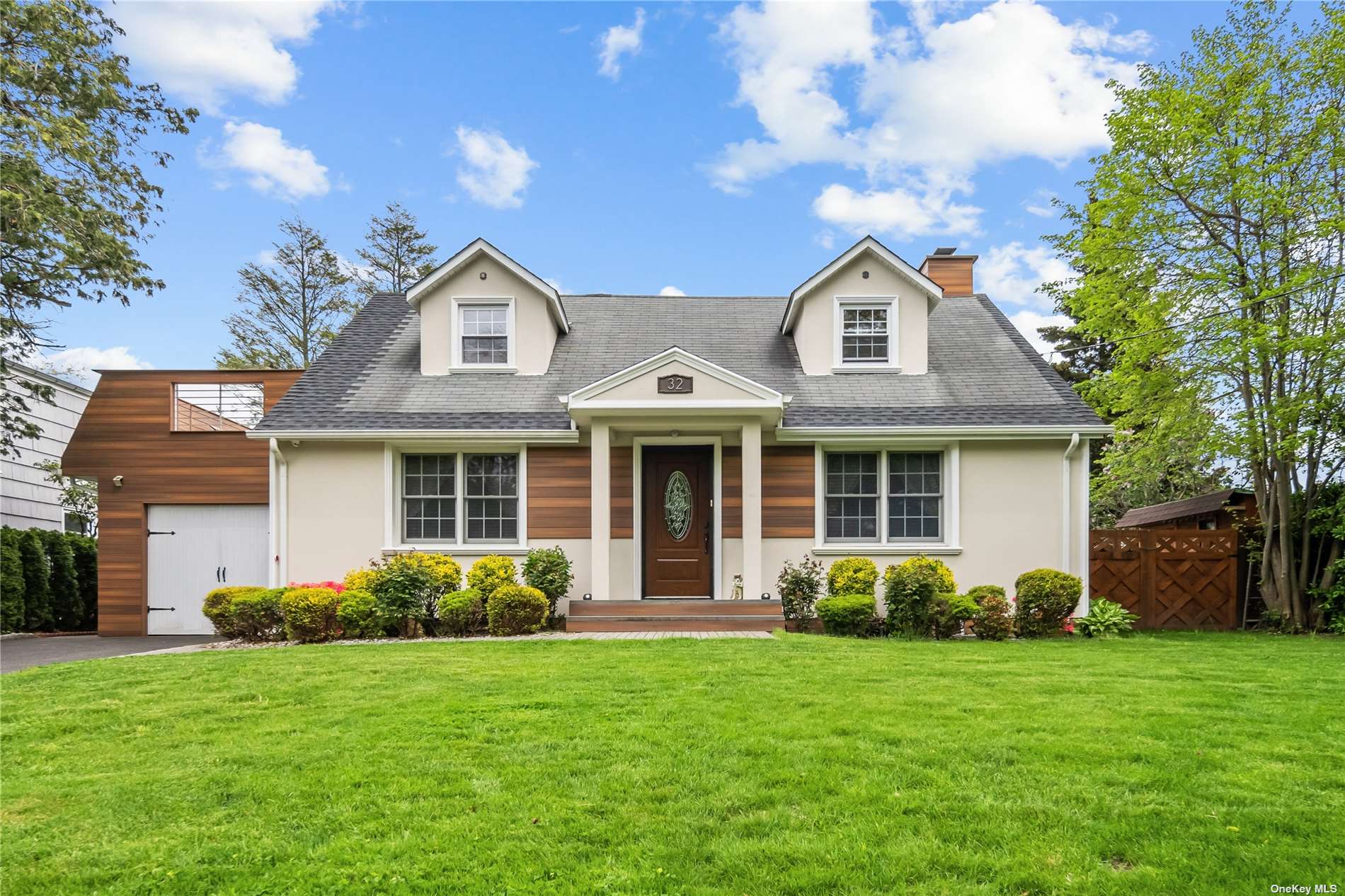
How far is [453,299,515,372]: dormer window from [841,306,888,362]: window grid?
6.02 m

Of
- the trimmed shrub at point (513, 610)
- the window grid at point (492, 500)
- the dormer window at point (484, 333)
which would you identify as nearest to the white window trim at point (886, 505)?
the trimmed shrub at point (513, 610)

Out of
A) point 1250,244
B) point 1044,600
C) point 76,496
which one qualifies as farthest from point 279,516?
point 1250,244

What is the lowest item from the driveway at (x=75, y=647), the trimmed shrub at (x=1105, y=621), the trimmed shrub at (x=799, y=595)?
the driveway at (x=75, y=647)

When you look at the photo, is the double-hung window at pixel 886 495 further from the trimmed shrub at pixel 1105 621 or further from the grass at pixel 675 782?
the grass at pixel 675 782

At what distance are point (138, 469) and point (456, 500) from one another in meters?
6.29

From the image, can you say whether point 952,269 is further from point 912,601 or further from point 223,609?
point 223,609

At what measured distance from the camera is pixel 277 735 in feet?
15.9

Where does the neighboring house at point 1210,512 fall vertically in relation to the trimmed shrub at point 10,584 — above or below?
above

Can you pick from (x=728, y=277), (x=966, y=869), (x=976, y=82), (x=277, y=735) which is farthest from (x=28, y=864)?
(x=728, y=277)

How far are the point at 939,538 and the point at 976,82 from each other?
7.84 m

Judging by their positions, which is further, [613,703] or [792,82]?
[792,82]

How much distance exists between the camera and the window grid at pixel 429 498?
1171 cm

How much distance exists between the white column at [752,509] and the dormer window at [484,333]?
4.70m

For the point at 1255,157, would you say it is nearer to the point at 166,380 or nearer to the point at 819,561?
the point at 819,561
